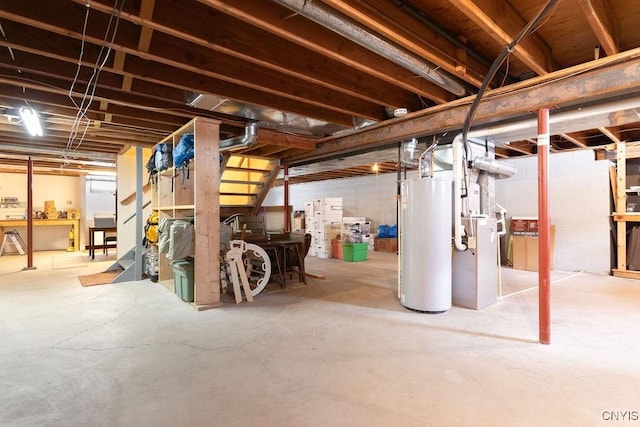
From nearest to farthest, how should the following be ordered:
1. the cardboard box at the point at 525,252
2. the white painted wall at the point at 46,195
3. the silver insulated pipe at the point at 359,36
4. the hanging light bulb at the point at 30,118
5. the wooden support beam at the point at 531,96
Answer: the silver insulated pipe at the point at 359,36
the wooden support beam at the point at 531,96
the hanging light bulb at the point at 30,118
the cardboard box at the point at 525,252
the white painted wall at the point at 46,195

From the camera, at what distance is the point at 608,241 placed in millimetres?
5613

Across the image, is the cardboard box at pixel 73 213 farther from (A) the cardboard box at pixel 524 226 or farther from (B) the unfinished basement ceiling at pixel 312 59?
(A) the cardboard box at pixel 524 226

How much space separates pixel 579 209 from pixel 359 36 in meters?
6.03

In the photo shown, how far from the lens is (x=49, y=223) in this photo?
873 centimetres

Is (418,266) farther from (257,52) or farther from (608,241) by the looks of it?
(608,241)

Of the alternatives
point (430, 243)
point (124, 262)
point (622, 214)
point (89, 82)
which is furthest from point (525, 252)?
point (124, 262)

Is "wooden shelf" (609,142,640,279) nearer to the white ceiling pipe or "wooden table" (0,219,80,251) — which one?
the white ceiling pipe

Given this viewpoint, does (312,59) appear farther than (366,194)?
No

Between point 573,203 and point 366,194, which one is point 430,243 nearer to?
point 573,203

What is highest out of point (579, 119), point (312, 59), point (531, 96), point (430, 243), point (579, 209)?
point (312, 59)

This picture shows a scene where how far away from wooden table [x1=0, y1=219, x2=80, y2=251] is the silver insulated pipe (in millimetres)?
9955

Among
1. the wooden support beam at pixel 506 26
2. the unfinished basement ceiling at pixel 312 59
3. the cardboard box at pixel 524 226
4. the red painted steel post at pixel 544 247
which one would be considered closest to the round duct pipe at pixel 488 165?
the unfinished basement ceiling at pixel 312 59

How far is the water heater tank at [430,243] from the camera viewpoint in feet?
11.5

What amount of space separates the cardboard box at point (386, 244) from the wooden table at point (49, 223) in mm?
8433
